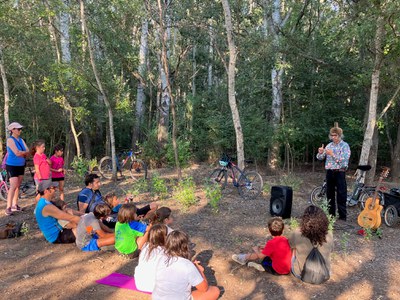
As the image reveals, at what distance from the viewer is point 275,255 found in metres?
4.36

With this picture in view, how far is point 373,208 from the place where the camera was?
20.8 ft

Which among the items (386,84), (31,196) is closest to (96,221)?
(31,196)

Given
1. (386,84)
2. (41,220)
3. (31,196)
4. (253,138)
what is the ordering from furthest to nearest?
(253,138) < (386,84) < (31,196) < (41,220)

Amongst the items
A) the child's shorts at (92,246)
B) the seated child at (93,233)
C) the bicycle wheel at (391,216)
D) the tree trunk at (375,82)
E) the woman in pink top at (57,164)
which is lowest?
the bicycle wheel at (391,216)

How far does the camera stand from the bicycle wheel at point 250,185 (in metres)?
Answer: 8.30

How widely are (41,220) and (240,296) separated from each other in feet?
10.4

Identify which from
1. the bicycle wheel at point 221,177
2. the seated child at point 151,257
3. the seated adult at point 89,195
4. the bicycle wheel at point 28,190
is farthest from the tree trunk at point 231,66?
the seated child at point 151,257

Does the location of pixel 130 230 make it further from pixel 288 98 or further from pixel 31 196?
pixel 288 98

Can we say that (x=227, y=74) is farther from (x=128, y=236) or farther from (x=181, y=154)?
(x=128, y=236)

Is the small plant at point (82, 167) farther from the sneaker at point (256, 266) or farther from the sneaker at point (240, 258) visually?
the sneaker at point (256, 266)

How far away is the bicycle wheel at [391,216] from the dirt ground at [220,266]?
0.20 metres

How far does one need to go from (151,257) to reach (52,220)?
2.36 metres

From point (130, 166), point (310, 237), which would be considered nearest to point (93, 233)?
point (310, 237)

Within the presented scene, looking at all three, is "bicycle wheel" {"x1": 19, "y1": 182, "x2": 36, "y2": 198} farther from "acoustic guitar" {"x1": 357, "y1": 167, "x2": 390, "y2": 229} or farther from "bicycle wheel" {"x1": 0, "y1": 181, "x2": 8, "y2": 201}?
"acoustic guitar" {"x1": 357, "y1": 167, "x2": 390, "y2": 229}
